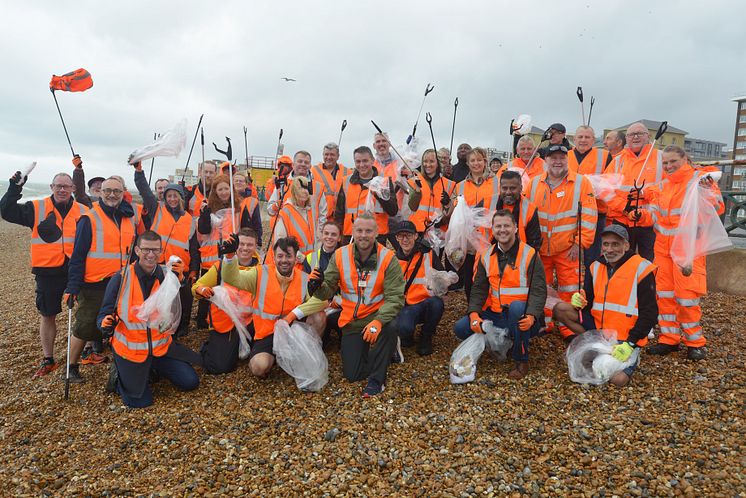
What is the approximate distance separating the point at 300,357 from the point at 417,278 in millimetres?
1546

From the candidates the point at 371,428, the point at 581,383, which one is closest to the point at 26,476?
A: the point at 371,428

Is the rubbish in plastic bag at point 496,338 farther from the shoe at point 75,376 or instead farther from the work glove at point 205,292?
the shoe at point 75,376

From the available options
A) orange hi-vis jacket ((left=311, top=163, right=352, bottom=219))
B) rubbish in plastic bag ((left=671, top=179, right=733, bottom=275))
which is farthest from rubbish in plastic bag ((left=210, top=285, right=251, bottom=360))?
rubbish in plastic bag ((left=671, top=179, right=733, bottom=275))

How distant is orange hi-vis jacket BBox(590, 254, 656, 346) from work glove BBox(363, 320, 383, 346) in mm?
2025

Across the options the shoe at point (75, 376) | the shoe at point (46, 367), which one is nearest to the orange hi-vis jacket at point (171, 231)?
the shoe at point (75, 376)

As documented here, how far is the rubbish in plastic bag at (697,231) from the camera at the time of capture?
442 centimetres

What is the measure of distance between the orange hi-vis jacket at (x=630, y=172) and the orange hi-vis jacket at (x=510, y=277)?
4.43 ft

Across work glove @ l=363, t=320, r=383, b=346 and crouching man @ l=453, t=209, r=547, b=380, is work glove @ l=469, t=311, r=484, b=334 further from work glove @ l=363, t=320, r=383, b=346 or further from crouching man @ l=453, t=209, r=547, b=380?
work glove @ l=363, t=320, r=383, b=346

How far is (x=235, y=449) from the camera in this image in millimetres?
3395

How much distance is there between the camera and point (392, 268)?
449 centimetres

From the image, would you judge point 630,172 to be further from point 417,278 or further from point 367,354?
point 367,354

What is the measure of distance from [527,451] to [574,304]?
1629mm

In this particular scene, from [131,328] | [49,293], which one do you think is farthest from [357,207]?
[49,293]

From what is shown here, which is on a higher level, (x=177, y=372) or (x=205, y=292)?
(x=205, y=292)
